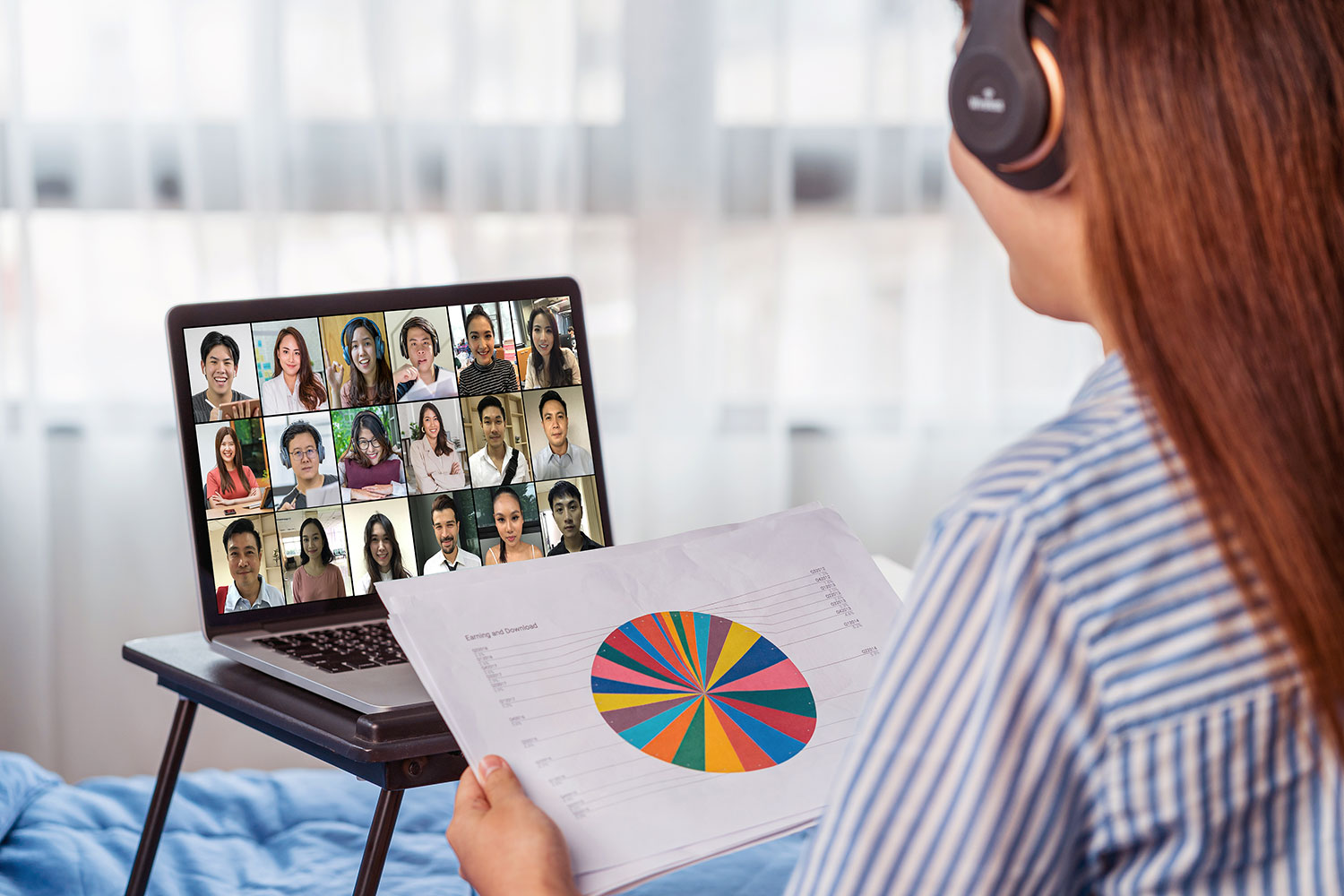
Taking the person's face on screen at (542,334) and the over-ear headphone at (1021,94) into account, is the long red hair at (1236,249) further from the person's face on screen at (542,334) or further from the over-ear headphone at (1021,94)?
the person's face on screen at (542,334)

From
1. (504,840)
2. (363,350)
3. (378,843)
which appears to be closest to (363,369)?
(363,350)

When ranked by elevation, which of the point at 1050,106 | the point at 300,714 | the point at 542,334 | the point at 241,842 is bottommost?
the point at 241,842

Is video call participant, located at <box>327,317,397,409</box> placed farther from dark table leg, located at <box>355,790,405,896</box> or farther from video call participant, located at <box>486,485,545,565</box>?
dark table leg, located at <box>355,790,405,896</box>

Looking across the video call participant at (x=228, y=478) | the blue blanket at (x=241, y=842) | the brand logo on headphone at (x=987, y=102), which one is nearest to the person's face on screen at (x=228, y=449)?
the video call participant at (x=228, y=478)

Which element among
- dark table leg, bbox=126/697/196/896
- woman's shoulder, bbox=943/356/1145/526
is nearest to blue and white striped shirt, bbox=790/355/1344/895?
woman's shoulder, bbox=943/356/1145/526

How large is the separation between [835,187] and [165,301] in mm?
1024

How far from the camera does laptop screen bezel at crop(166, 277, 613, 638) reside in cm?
88

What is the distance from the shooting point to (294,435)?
35.6 inches

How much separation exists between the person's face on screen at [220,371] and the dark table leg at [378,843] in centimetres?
35

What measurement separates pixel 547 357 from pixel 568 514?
13cm

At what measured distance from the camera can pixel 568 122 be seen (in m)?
1.70

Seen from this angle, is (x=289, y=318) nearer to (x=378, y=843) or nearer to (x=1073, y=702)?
(x=378, y=843)

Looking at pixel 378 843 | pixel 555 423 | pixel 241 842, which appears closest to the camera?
pixel 378 843

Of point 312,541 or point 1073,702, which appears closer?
point 1073,702
